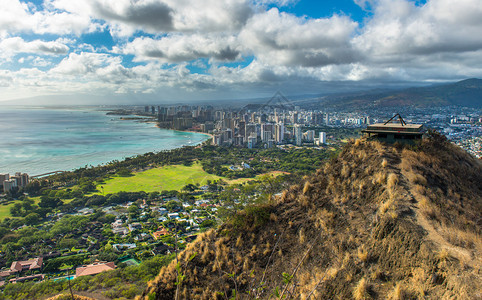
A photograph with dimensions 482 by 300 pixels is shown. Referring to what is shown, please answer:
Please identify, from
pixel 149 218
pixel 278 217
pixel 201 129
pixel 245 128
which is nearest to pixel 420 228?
pixel 278 217

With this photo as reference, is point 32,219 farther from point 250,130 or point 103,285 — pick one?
point 250,130

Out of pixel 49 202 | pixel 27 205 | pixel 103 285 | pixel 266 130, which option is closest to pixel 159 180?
pixel 49 202

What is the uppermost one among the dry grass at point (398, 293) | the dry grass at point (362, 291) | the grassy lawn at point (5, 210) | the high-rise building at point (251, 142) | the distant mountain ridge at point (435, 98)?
the distant mountain ridge at point (435, 98)

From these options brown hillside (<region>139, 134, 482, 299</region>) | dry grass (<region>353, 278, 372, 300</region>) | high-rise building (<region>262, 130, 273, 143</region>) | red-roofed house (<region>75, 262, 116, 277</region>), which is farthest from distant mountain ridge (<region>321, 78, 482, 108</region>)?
dry grass (<region>353, 278, 372, 300</region>)

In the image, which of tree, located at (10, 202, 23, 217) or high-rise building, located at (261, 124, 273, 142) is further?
high-rise building, located at (261, 124, 273, 142)

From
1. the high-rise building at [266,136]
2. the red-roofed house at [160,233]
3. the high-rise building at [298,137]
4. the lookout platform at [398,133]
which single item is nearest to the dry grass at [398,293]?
the lookout platform at [398,133]

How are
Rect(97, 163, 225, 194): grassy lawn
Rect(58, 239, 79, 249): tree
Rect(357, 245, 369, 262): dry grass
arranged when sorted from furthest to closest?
Rect(97, 163, 225, 194): grassy lawn, Rect(58, 239, 79, 249): tree, Rect(357, 245, 369, 262): dry grass

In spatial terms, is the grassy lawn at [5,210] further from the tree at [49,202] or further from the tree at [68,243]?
the tree at [68,243]

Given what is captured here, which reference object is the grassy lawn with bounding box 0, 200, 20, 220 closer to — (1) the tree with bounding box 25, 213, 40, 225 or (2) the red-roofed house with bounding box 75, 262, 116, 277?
(1) the tree with bounding box 25, 213, 40, 225
